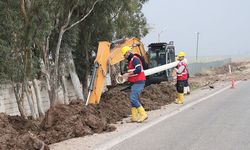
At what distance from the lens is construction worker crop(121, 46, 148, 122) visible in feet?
41.8

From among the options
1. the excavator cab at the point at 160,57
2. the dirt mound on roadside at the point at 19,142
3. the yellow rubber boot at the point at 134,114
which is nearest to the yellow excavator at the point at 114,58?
the excavator cab at the point at 160,57

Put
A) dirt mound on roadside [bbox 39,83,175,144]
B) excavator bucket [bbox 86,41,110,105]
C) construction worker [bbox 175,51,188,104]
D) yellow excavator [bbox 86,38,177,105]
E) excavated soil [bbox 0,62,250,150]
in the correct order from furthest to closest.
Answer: construction worker [bbox 175,51,188,104]
yellow excavator [bbox 86,38,177,105]
excavator bucket [bbox 86,41,110,105]
dirt mound on roadside [bbox 39,83,175,144]
excavated soil [bbox 0,62,250,150]

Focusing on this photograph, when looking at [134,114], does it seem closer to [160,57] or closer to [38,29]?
[38,29]

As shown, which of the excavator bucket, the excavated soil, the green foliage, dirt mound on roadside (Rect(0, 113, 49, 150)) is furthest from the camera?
the excavator bucket

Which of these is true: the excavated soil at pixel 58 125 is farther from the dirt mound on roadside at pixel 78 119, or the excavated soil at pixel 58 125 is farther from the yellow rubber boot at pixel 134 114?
the yellow rubber boot at pixel 134 114

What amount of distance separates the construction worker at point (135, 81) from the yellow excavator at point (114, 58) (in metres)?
2.19

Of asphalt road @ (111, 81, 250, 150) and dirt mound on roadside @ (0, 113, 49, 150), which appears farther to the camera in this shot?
asphalt road @ (111, 81, 250, 150)

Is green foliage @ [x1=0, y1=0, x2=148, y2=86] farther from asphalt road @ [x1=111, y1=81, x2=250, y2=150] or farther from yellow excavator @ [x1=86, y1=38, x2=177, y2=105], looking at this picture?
asphalt road @ [x1=111, y1=81, x2=250, y2=150]

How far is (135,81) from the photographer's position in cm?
1299

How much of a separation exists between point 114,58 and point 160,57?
8.64 meters

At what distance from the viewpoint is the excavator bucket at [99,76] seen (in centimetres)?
1483

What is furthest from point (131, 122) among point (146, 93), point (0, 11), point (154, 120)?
point (146, 93)

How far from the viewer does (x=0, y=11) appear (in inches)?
460

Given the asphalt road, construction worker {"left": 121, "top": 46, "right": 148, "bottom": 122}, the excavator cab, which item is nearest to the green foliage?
construction worker {"left": 121, "top": 46, "right": 148, "bottom": 122}
